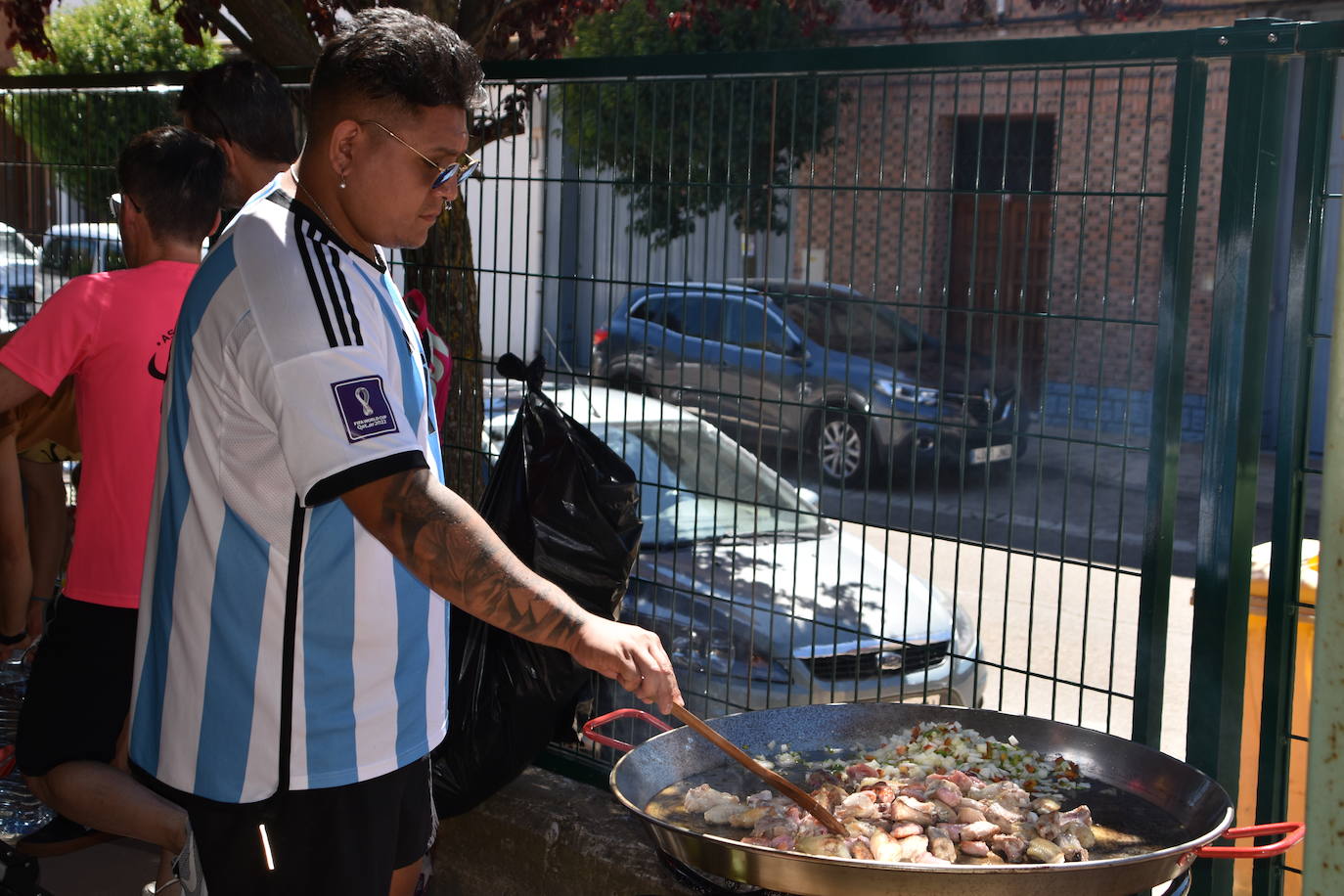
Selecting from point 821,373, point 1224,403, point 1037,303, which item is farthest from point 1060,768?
point 1037,303

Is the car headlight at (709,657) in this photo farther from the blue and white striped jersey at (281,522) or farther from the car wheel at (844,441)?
the blue and white striped jersey at (281,522)

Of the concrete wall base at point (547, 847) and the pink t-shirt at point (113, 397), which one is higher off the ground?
the pink t-shirt at point (113, 397)

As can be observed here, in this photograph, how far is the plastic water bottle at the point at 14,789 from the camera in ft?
14.6

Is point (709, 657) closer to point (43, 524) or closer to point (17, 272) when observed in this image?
point (43, 524)

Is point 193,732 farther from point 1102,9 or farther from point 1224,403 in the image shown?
point 1102,9

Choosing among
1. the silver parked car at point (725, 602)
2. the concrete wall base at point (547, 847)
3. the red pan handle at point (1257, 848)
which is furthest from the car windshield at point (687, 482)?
the red pan handle at point (1257, 848)

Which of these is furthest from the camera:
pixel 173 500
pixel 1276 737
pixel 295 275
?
pixel 1276 737

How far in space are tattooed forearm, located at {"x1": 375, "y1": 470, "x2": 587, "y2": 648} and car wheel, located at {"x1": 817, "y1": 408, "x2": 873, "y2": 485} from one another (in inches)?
52.9

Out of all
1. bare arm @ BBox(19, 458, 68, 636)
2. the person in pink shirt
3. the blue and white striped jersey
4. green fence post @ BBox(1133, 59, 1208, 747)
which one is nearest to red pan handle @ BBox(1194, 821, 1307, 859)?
green fence post @ BBox(1133, 59, 1208, 747)

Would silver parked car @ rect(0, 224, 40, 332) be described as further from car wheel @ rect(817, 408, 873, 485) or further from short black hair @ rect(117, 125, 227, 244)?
car wheel @ rect(817, 408, 873, 485)

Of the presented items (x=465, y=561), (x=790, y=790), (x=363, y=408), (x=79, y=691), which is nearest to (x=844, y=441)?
(x=790, y=790)

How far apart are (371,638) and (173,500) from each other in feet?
1.44

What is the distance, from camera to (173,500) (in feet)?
8.29

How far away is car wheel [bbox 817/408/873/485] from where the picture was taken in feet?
12.2
